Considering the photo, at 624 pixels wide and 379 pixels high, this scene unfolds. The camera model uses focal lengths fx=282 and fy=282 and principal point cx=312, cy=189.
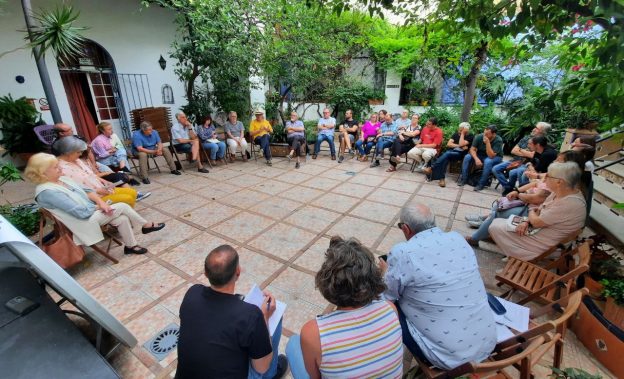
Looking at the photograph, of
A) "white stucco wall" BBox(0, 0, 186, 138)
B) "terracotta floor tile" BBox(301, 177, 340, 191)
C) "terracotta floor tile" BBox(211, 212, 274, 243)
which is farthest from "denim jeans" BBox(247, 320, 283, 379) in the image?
"white stucco wall" BBox(0, 0, 186, 138)

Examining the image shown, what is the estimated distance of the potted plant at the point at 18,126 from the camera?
16.2 feet

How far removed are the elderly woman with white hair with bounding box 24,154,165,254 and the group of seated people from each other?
1850 millimetres

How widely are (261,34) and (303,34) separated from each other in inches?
46.9

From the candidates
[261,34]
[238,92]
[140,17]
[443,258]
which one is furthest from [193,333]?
[140,17]

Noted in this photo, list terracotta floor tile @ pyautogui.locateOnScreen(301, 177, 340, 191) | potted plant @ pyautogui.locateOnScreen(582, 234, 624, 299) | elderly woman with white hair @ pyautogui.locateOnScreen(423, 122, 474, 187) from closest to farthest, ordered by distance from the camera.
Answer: potted plant @ pyautogui.locateOnScreen(582, 234, 624, 299) → terracotta floor tile @ pyautogui.locateOnScreen(301, 177, 340, 191) → elderly woman with white hair @ pyautogui.locateOnScreen(423, 122, 474, 187)

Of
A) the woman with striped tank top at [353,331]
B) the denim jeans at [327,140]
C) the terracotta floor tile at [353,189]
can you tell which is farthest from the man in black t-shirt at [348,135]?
the woman with striped tank top at [353,331]

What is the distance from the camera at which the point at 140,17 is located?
6.71m

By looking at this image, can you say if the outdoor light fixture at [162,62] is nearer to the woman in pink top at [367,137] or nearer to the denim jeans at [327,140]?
the denim jeans at [327,140]

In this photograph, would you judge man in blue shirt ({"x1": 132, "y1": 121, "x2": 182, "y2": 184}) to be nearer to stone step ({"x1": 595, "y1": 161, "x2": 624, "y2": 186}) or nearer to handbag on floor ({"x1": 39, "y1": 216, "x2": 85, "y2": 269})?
handbag on floor ({"x1": 39, "y1": 216, "x2": 85, "y2": 269})

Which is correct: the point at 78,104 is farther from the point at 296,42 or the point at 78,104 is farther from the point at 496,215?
the point at 496,215

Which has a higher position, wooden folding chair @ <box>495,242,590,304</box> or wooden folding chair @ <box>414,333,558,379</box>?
wooden folding chair @ <box>414,333,558,379</box>

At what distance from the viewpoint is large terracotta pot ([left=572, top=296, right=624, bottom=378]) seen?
5.34ft

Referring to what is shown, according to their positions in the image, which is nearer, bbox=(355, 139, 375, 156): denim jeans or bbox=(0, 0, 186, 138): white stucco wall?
bbox=(0, 0, 186, 138): white stucco wall

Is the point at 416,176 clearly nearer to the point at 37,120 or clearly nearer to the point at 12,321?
the point at 12,321
